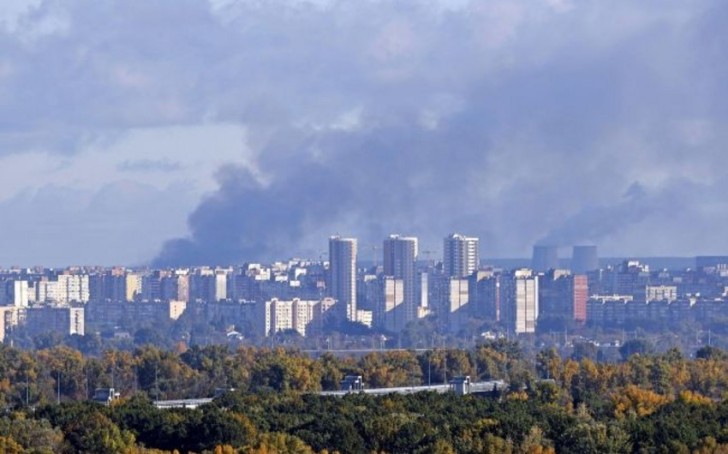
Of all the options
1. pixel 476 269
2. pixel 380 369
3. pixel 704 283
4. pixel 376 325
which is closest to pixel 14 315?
pixel 376 325

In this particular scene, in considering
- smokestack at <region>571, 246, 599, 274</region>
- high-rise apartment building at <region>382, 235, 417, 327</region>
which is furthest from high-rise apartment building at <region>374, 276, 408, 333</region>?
smokestack at <region>571, 246, 599, 274</region>

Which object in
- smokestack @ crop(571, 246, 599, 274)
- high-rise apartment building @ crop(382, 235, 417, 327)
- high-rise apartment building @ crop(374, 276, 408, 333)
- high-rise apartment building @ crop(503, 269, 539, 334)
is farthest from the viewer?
smokestack @ crop(571, 246, 599, 274)

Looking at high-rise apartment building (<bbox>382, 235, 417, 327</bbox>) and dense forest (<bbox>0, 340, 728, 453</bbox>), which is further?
high-rise apartment building (<bbox>382, 235, 417, 327</bbox>)

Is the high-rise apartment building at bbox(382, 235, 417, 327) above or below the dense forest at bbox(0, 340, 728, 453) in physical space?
above

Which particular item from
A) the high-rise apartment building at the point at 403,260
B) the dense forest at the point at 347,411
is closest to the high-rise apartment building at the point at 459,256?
the high-rise apartment building at the point at 403,260

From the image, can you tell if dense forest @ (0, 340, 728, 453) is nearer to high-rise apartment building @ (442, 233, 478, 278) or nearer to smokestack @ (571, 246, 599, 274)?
high-rise apartment building @ (442, 233, 478, 278)

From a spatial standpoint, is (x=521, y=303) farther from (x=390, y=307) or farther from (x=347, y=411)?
(x=347, y=411)
